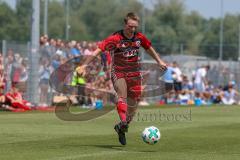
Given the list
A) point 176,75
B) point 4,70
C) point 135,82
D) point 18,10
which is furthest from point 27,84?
point 18,10

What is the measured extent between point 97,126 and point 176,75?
57.1ft

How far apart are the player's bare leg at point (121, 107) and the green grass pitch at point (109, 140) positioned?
27 cm

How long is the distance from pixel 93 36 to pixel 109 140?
342ft

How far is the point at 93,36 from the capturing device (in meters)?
118

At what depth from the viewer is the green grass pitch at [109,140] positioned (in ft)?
38.4

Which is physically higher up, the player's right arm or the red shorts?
the player's right arm

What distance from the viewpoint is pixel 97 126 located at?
18406mm

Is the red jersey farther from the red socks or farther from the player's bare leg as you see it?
the red socks

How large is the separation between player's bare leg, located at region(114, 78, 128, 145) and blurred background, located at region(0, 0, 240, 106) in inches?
563

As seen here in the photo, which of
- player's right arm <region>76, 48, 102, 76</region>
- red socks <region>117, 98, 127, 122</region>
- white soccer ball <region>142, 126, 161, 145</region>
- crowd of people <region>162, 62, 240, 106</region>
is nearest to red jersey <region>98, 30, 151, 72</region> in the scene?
player's right arm <region>76, 48, 102, 76</region>

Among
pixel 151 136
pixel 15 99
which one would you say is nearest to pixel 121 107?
pixel 151 136

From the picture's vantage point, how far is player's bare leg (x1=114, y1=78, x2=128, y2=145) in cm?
1333

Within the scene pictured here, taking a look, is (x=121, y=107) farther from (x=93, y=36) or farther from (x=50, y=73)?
(x=93, y=36)

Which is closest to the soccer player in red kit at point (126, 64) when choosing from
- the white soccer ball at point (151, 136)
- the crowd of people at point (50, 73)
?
the white soccer ball at point (151, 136)
